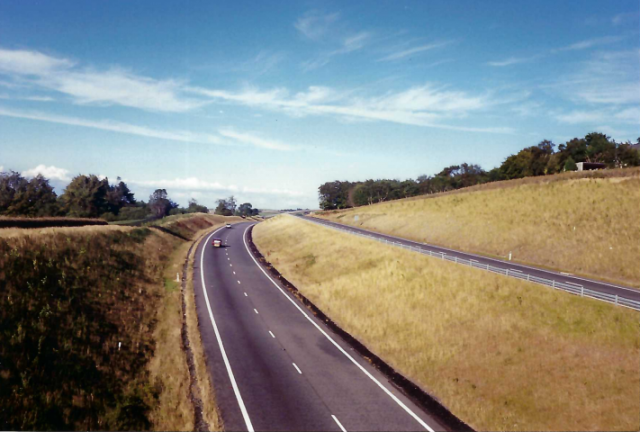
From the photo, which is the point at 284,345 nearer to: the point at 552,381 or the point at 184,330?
the point at 184,330

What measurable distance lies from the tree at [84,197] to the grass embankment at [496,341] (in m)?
89.8

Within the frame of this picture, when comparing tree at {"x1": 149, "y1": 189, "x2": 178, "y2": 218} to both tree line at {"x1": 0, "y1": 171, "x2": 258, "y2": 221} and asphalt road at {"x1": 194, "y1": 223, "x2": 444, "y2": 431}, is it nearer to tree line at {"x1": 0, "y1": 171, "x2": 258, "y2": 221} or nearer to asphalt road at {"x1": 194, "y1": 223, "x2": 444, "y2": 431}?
Result: tree line at {"x1": 0, "y1": 171, "x2": 258, "y2": 221}

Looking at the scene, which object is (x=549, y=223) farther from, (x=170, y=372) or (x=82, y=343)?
(x=82, y=343)

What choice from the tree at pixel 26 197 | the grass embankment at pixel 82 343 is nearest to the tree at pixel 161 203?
the tree at pixel 26 197

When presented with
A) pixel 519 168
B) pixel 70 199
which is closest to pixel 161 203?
pixel 70 199

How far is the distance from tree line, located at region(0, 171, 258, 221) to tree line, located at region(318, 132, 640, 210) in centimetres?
9649

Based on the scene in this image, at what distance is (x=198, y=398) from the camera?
18.7 meters

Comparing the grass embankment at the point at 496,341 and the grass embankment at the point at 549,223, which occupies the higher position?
the grass embankment at the point at 549,223

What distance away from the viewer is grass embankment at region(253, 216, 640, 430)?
16984 millimetres

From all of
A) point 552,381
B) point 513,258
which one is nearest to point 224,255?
point 513,258

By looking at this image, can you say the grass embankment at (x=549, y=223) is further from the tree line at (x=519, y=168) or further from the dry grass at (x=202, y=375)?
the tree line at (x=519, y=168)

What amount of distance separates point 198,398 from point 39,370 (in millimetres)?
7647

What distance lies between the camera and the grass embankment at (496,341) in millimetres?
16984

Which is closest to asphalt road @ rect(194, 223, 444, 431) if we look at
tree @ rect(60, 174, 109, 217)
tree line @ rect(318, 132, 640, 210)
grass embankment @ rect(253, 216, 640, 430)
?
grass embankment @ rect(253, 216, 640, 430)
